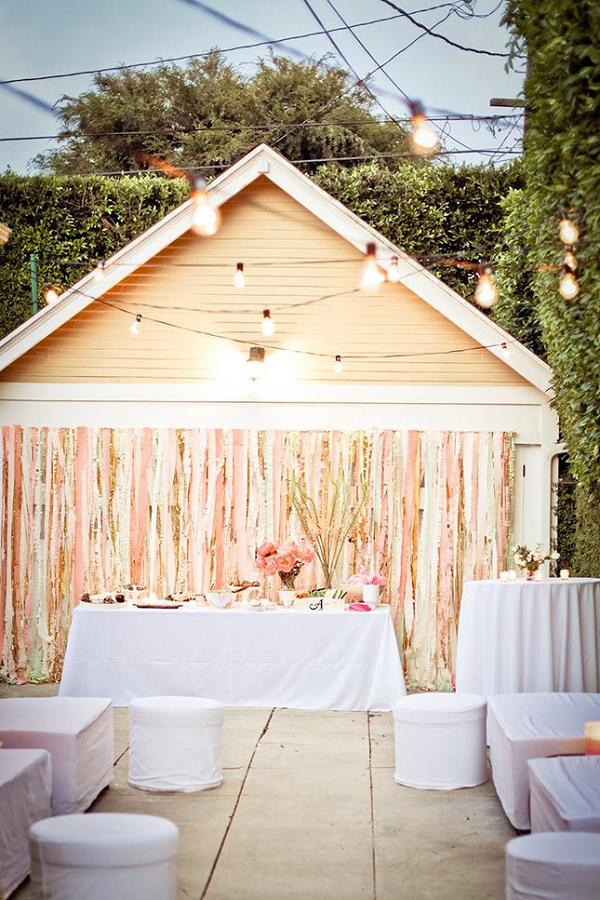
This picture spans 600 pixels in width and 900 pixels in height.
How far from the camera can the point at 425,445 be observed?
1093cm

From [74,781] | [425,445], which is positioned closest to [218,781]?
[74,781]

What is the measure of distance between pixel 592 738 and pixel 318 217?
6.33m

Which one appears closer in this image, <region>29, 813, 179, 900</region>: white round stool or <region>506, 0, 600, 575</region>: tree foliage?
<region>29, 813, 179, 900</region>: white round stool

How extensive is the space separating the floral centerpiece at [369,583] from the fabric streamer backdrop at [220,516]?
2.31 feet

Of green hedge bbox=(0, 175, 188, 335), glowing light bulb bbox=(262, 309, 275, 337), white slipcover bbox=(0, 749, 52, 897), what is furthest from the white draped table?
green hedge bbox=(0, 175, 188, 335)

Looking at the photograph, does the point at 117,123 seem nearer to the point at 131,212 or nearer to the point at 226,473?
the point at 131,212

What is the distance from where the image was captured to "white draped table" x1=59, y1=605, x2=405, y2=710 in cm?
969

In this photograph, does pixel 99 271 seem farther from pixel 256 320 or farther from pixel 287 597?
pixel 287 597

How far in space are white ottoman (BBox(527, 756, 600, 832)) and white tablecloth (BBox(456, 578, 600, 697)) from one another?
7.78 feet

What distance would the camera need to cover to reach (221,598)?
10000mm

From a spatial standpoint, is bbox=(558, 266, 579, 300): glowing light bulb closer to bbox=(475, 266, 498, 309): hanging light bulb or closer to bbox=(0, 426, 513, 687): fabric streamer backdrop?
bbox=(475, 266, 498, 309): hanging light bulb

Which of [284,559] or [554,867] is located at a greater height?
[284,559]

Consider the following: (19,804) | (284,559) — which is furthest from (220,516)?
(19,804)

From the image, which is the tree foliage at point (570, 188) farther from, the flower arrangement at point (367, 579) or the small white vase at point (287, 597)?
the small white vase at point (287, 597)
